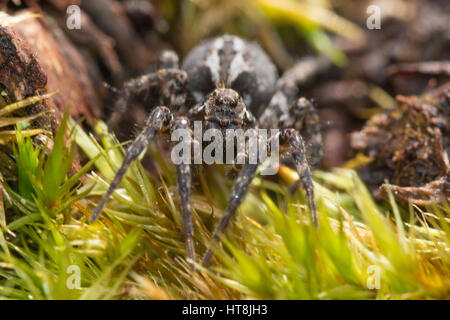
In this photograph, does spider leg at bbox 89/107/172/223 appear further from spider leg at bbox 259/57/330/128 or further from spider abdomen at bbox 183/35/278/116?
spider leg at bbox 259/57/330/128

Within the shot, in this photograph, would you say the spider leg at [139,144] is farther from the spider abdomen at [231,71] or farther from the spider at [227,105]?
the spider abdomen at [231,71]

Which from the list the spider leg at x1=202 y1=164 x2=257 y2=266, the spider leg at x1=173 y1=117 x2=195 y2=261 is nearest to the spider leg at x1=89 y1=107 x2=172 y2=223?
the spider leg at x1=173 y1=117 x2=195 y2=261

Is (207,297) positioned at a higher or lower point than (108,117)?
lower

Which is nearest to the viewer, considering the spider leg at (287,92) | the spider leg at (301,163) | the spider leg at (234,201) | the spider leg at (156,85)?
the spider leg at (234,201)

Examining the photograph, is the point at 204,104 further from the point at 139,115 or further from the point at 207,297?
the point at 207,297

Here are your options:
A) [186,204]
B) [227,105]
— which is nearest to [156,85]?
[227,105]

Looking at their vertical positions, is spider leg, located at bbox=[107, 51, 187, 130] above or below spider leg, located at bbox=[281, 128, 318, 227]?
above

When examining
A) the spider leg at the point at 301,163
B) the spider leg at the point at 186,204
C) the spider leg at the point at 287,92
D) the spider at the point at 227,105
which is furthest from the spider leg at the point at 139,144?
the spider leg at the point at 287,92

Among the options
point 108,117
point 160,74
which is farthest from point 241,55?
point 108,117

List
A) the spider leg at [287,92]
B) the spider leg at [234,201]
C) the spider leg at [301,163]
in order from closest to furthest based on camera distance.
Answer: the spider leg at [234,201] < the spider leg at [301,163] < the spider leg at [287,92]
